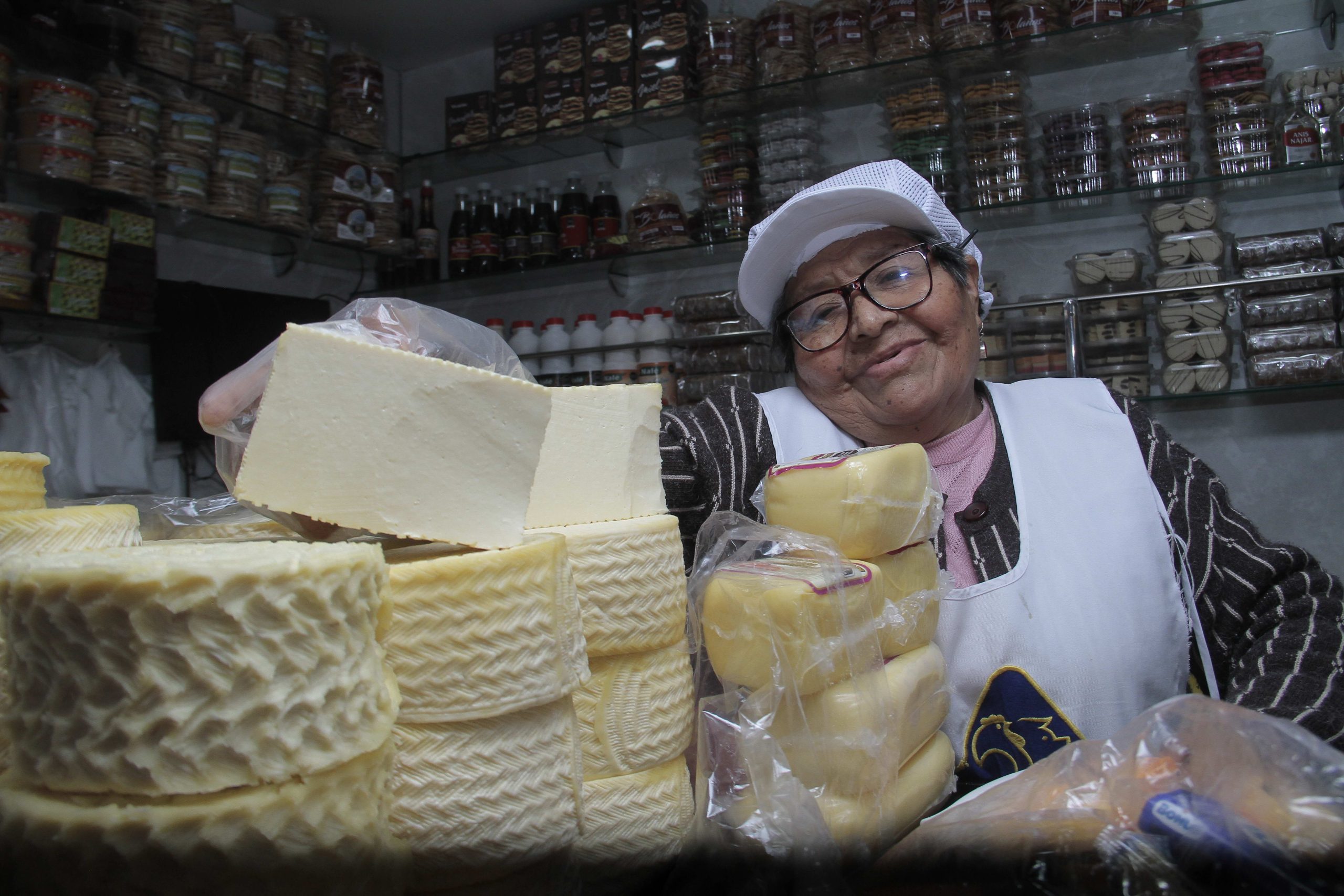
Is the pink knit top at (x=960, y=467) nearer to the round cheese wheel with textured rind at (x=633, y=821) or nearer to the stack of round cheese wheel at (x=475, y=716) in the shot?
the round cheese wheel with textured rind at (x=633, y=821)

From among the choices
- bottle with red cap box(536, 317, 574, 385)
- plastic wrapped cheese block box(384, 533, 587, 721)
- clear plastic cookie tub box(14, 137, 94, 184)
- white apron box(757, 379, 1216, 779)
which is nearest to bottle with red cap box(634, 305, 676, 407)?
bottle with red cap box(536, 317, 574, 385)

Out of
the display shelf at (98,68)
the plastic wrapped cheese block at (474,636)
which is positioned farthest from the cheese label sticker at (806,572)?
the display shelf at (98,68)

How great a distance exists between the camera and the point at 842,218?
1.36 m

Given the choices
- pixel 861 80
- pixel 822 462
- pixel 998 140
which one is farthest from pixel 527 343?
pixel 822 462

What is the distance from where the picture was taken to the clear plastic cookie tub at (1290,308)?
7.36 ft

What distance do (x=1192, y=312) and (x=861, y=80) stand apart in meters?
1.26

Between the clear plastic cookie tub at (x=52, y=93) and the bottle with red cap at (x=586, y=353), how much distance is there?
167 cm

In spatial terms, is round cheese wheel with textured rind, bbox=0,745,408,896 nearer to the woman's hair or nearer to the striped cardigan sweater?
the striped cardigan sweater

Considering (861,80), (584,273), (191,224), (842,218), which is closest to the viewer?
(842,218)

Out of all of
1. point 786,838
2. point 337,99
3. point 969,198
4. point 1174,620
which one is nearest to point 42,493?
point 786,838

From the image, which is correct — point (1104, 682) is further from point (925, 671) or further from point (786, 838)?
point (786, 838)

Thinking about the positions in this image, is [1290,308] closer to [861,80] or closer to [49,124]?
[861,80]

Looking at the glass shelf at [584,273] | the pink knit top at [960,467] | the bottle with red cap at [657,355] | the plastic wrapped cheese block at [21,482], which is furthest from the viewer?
the glass shelf at [584,273]

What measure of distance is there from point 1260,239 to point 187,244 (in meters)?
3.55
